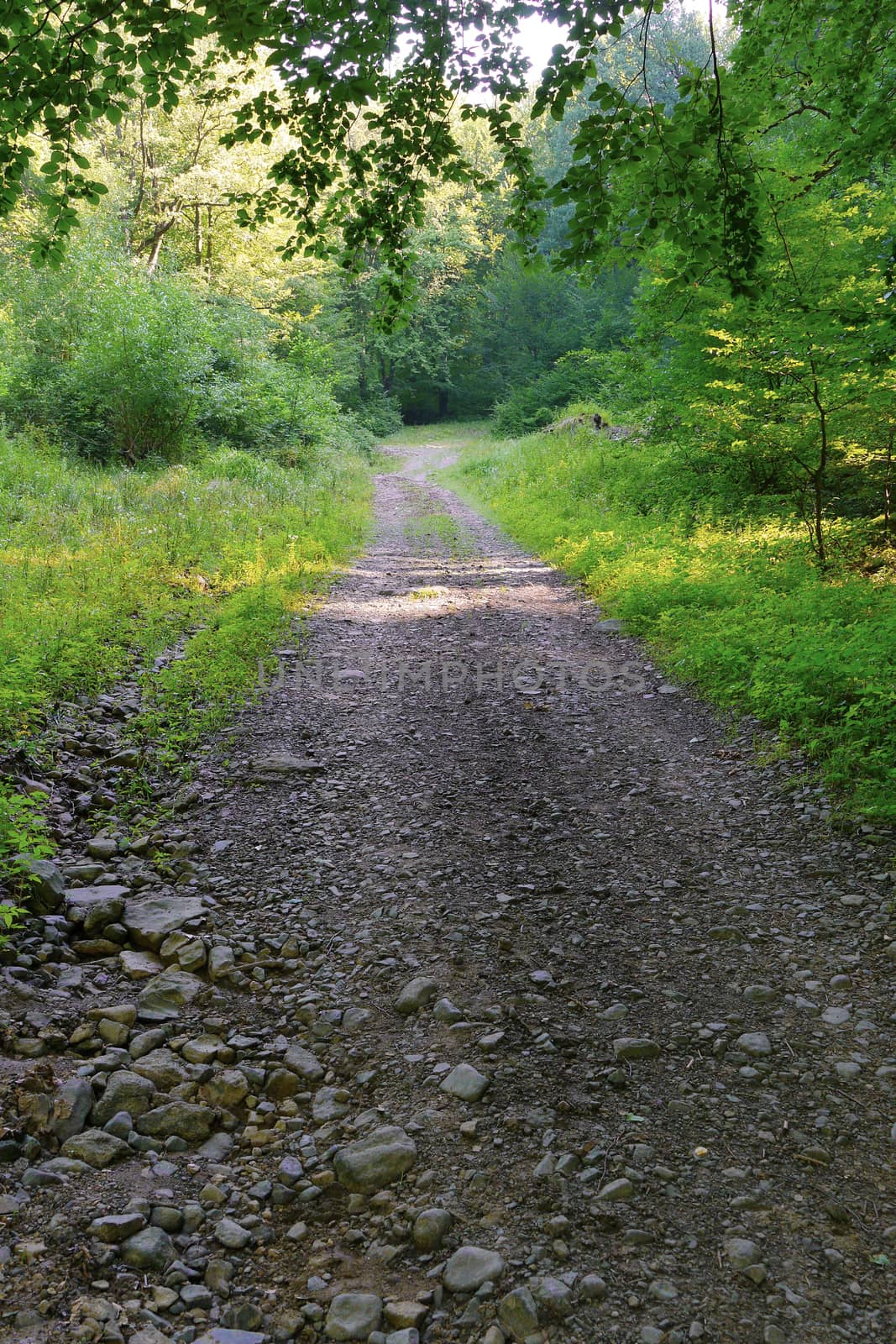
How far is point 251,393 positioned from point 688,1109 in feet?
67.3

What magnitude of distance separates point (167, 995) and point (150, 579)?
644cm

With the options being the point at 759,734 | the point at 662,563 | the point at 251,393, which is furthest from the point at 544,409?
the point at 759,734

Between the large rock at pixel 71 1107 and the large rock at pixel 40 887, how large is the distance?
3.59ft

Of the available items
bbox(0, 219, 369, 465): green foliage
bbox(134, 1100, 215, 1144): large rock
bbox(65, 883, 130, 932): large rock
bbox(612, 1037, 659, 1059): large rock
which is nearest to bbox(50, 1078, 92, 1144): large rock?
bbox(134, 1100, 215, 1144): large rock

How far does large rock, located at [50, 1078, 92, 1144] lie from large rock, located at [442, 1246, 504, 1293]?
4.32ft

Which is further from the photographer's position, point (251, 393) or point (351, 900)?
point (251, 393)

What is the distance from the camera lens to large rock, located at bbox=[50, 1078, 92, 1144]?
248 cm

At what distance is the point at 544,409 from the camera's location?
2991cm

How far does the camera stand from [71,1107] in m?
2.54

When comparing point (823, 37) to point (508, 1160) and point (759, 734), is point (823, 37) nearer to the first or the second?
point (759, 734)

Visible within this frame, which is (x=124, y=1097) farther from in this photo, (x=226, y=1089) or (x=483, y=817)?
(x=483, y=817)

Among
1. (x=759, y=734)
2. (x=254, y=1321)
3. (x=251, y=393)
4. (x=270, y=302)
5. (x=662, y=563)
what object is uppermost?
(x=270, y=302)

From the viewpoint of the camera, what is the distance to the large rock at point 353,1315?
196cm

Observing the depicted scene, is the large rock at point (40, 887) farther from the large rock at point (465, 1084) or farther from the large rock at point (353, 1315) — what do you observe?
the large rock at point (353, 1315)
